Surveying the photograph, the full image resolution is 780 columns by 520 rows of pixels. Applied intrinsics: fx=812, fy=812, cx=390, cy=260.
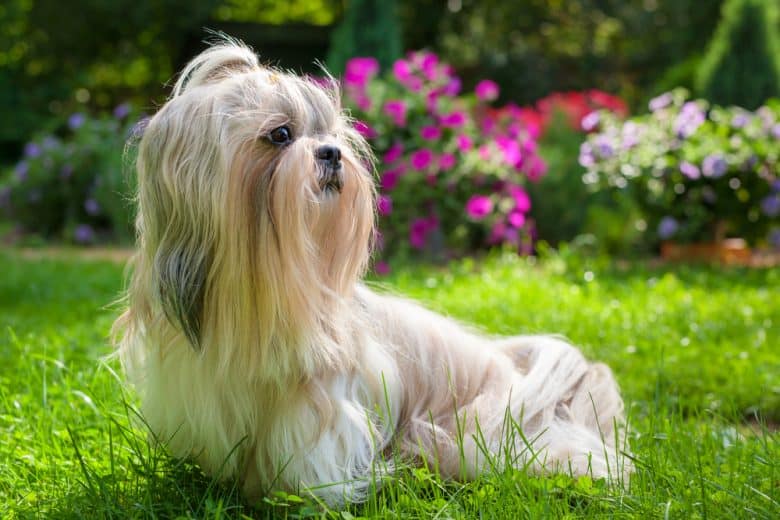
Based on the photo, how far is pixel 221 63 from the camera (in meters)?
2.32

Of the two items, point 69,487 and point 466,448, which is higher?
point 466,448

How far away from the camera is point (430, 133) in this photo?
260 inches

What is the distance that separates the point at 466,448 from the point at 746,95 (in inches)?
274

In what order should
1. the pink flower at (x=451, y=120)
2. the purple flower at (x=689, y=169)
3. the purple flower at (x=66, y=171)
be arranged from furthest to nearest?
1. the purple flower at (x=66, y=171)
2. the pink flower at (x=451, y=120)
3. the purple flower at (x=689, y=169)

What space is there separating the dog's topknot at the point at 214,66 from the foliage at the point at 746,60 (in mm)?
7080

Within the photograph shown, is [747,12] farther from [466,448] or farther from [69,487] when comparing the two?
[69,487]

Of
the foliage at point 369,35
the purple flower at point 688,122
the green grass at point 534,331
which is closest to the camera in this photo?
the green grass at point 534,331

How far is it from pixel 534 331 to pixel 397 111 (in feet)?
9.65

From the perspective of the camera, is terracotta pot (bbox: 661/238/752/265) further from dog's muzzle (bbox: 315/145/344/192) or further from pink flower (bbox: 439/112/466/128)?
dog's muzzle (bbox: 315/145/344/192)

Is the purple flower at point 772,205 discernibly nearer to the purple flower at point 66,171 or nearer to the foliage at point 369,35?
the foliage at point 369,35

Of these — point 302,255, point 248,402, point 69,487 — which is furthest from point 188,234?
point 69,487

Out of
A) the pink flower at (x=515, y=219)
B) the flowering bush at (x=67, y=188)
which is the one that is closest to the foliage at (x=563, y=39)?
the flowering bush at (x=67, y=188)

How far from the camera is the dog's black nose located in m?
2.19

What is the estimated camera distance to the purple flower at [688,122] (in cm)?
641
